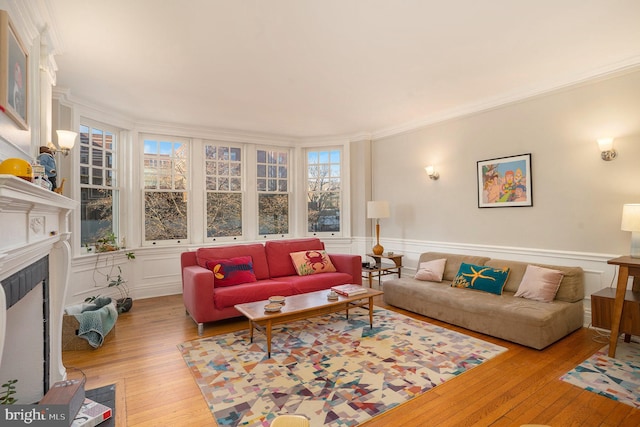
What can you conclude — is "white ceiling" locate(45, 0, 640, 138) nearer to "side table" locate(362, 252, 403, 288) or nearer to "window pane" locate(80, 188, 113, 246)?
"window pane" locate(80, 188, 113, 246)

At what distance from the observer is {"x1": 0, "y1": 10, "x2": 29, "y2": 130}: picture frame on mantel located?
5.05ft

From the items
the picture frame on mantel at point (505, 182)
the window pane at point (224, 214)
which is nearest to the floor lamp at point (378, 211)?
the picture frame on mantel at point (505, 182)

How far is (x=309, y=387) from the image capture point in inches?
94.0

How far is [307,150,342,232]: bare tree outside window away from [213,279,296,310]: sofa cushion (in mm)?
2445

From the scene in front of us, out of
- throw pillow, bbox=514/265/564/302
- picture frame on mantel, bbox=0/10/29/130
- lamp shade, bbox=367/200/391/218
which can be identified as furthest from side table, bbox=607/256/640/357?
picture frame on mantel, bbox=0/10/29/130

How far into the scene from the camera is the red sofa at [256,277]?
356cm

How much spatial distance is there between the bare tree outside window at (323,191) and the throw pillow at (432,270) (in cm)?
214

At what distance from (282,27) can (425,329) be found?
3181mm

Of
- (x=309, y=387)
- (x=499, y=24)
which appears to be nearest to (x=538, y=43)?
(x=499, y=24)

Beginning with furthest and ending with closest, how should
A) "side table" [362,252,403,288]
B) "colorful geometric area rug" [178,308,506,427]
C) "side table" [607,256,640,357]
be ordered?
"side table" [362,252,403,288] → "side table" [607,256,640,357] → "colorful geometric area rug" [178,308,506,427]

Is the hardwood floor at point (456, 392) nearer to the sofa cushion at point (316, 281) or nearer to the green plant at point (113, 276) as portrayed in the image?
the green plant at point (113, 276)

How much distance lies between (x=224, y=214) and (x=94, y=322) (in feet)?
9.43

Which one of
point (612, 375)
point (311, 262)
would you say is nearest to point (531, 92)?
point (612, 375)

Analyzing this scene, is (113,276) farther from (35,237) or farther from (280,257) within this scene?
(35,237)
